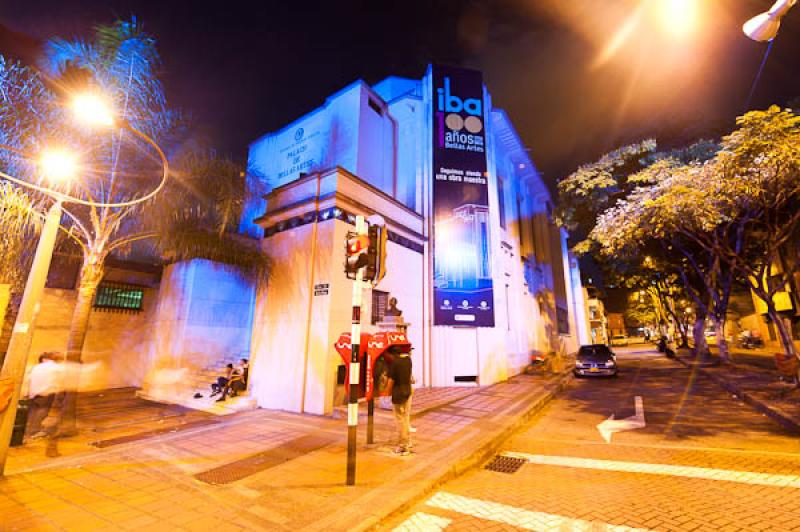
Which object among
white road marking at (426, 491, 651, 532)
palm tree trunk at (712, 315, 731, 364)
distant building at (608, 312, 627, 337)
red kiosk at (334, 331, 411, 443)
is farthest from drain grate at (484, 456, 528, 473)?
distant building at (608, 312, 627, 337)

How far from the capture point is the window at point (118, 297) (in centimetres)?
1274

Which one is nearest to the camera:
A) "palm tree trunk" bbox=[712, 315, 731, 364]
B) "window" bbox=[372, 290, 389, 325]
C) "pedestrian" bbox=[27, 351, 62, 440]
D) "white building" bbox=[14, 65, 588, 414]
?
"pedestrian" bbox=[27, 351, 62, 440]

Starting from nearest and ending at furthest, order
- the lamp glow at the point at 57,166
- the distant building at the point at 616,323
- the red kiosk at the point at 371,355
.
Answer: the red kiosk at the point at 371,355 → the lamp glow at the point at 57,166 → the distant building at the point at 616,323

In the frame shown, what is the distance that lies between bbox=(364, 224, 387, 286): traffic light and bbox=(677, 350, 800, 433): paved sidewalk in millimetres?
8375

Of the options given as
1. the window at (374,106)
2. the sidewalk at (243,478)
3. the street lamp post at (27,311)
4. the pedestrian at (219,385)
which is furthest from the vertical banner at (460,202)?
the street lamp post at (27,311)

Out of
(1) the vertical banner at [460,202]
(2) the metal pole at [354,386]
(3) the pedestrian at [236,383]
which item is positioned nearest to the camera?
(2) the metal pole at [354,386]

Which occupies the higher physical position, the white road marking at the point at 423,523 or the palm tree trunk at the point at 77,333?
the palm tree trunk at the point at 77,333

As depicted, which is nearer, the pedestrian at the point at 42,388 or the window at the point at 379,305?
the pedestrian at the point at 42,388

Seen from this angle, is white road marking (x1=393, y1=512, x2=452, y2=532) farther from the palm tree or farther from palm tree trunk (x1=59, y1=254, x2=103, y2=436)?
the palm tree

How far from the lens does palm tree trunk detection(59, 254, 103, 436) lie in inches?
275

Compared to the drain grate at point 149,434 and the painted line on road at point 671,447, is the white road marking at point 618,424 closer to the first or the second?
the painted line on road at point 671,447

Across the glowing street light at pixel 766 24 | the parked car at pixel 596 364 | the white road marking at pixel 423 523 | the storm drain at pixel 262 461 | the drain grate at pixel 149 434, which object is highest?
the glowing street light at pixel 766 24

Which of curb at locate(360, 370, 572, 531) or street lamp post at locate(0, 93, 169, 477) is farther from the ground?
street lamp post at locate(0, 93, 169, 477)

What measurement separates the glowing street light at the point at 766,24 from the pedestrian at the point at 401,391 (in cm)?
692
